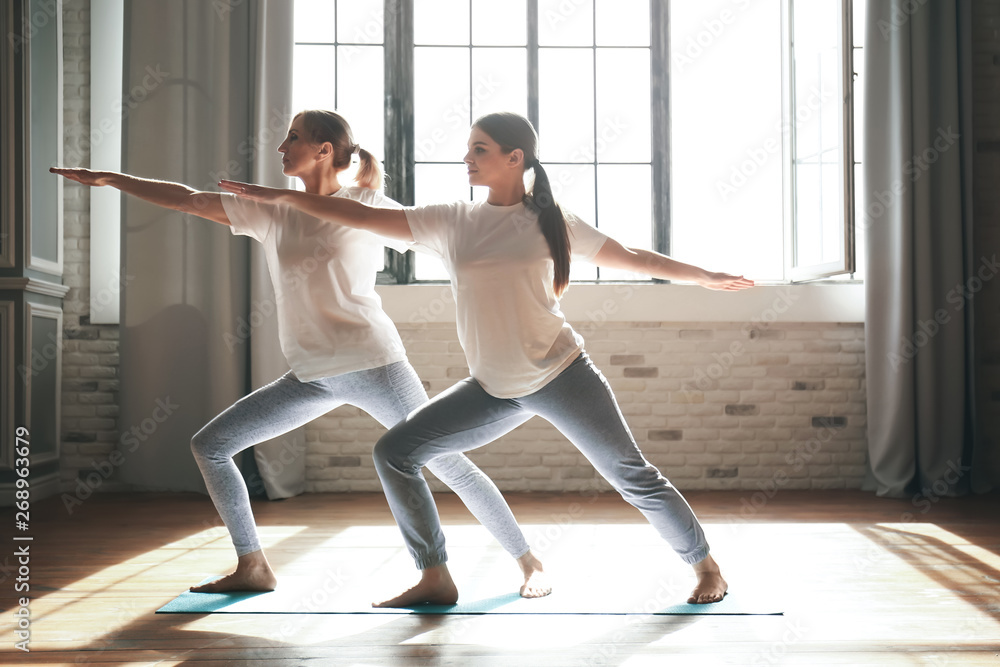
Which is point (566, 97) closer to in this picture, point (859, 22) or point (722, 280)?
point (859, 22)

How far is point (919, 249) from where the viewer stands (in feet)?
12.3

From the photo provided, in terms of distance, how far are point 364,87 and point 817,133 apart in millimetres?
2278

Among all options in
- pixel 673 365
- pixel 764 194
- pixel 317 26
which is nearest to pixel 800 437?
pixel 673 365

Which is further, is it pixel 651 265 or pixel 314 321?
pixel 651 265

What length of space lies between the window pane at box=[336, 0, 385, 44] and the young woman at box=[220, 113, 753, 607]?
2371 mm

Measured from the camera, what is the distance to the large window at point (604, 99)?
4125 millimetres

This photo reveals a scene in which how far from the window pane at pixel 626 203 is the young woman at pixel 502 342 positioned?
84.5 inches

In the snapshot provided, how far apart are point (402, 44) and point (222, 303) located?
161 cm

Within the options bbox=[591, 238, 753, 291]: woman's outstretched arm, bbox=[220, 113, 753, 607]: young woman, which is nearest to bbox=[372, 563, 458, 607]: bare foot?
bbox=[220, 113, 753, 607]: young woman

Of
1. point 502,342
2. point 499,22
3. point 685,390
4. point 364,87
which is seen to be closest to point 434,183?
point 364,87

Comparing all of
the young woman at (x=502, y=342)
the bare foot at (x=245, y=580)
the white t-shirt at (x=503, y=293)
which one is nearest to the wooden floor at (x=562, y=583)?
the bare foot at (x=245, y=580)

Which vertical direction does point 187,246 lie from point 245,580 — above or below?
above

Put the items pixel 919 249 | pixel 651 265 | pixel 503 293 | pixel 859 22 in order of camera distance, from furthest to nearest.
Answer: pixel 859 22
pixel 919 249
pixel 651 265
pixel 503 293

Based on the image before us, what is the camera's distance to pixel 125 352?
3811 millimetres
